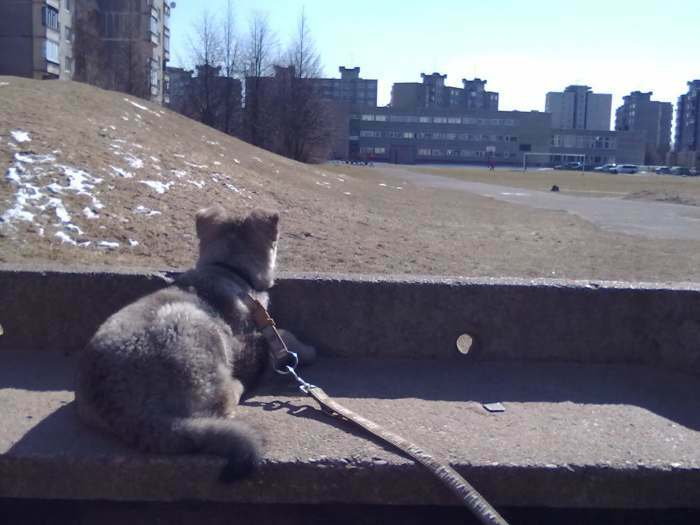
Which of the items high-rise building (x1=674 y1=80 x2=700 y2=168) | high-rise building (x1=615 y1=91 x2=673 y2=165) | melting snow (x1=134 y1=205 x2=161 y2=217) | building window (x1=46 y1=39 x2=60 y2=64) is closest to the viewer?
melting snow (x1=134 y1=205 x2=161 y2=217)

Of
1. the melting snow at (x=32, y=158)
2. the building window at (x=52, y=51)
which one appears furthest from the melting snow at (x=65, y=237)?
the building window at (x=52, y=51)

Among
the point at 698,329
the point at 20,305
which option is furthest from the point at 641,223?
the point at 20,305

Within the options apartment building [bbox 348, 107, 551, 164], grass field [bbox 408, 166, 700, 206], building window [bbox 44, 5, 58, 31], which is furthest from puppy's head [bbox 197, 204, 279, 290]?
apartment building [bbox 348, 107, 551, 164]

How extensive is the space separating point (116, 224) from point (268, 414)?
8969 millimetres

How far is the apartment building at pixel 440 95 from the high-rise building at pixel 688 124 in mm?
38522

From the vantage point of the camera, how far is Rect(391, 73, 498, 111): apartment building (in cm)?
15375

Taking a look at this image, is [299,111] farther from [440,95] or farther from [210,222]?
[440,95]

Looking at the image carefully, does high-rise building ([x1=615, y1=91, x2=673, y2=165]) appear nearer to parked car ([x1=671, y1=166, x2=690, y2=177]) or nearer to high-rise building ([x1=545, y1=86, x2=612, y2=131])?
high-rise building ([x1=545, y1=86, x2=612, y2=131])

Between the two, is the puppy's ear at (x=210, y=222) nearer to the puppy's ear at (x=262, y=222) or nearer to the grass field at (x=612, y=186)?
the puppy's ear at (x=262, y=222)

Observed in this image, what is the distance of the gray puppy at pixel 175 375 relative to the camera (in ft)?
11.8

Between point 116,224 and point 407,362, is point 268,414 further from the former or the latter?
point 116,224

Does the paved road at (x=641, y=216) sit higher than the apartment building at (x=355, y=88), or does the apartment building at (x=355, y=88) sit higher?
the apartment building at (x=355, y=88)

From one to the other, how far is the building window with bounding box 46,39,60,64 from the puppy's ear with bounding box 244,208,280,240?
5484 cm

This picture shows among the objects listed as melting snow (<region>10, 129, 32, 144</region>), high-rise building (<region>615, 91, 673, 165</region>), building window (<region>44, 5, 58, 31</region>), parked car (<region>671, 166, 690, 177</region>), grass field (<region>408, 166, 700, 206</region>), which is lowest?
grass field (<region>408, 166, 700, 206</region>)
